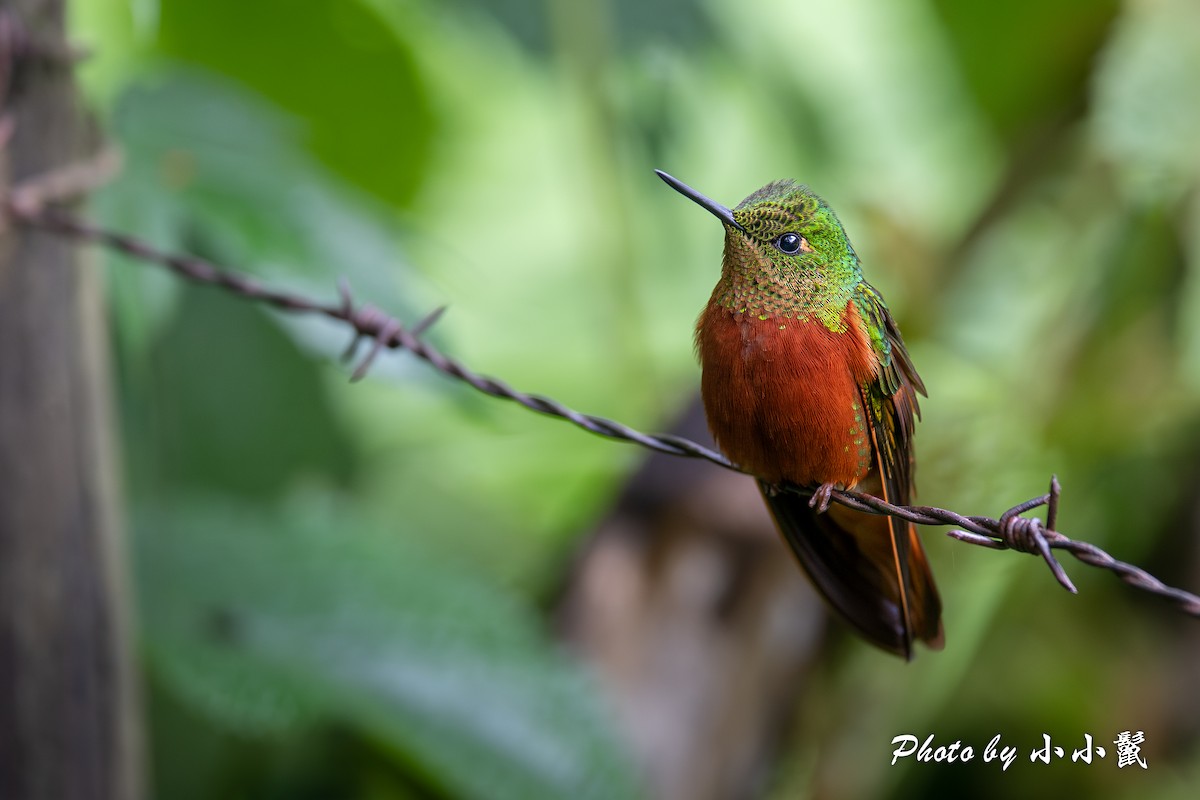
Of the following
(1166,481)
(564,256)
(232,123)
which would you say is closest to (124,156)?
(232,123)

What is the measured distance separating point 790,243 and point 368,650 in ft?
5.67

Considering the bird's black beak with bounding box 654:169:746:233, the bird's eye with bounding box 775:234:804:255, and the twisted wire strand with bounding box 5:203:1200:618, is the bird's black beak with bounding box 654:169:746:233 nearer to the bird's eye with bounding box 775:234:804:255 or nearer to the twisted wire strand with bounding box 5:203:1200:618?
the bird's eye with bounding box 775:234:804:255

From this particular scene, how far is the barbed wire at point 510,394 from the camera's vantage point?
980mm

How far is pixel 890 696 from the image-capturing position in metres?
→ 3.48

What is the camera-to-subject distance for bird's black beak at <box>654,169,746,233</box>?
0.97 meters

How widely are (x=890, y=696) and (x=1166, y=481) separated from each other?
971mm

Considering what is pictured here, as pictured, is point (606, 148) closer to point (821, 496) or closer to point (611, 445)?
point (611, 445)

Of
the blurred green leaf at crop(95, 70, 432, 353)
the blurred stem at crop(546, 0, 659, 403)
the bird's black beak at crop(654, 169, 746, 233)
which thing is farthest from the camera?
the blurred stem at crop(546, 0, 659, 403)


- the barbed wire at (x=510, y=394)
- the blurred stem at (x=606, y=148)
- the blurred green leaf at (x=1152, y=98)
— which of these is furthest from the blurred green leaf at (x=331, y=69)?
the blurred green leaf at (x=1152, y=98)

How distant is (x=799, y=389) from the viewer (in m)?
1.09

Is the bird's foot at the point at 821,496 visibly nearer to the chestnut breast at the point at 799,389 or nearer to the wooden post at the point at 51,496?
the chestnut breast at the point at 799,389

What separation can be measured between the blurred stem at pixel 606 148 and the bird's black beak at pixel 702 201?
302 cm

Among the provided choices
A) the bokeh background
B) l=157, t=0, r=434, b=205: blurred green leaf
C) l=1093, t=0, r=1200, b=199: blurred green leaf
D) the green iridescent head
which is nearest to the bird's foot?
the green iridescent head

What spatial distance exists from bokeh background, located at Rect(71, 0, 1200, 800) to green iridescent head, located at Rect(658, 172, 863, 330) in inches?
43.5
